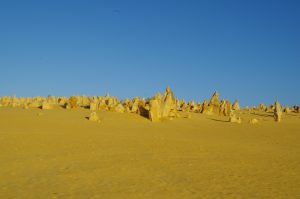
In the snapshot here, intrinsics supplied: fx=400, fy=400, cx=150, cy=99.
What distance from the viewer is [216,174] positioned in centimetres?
948

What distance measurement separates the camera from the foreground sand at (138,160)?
Result: 7906 millimetres

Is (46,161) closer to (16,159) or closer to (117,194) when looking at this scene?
(16,159)

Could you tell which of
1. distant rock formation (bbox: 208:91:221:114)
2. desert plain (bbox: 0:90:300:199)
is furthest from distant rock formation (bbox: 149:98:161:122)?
distant rock formation (bbox: 208:91:221:114)

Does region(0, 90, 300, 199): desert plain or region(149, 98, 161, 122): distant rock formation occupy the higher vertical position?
region(149, 98, 161, 122): distant rock formation

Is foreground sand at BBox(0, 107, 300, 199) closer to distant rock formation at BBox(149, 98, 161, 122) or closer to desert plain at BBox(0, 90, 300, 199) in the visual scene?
desert plain at BBox(0, 90, 300, 199)

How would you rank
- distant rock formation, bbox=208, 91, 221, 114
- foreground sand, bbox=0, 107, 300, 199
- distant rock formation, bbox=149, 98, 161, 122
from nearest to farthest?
foreground sand, bbox=0, 107, 300, 199 → distant rock formation, bbox=149, 98, 161, 122 → distant rock formation, bbox=208, 91, 221, 114

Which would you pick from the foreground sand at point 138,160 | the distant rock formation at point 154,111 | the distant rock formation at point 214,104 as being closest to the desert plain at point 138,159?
the foreground sand at point 138,160

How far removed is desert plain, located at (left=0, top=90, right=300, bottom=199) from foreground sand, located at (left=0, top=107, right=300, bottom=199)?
20mm

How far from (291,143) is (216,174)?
8184mm

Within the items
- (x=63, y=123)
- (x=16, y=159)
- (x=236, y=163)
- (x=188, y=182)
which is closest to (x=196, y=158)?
(x=236, y=163)

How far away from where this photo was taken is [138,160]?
1106cm

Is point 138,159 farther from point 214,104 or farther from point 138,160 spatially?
point 214,104

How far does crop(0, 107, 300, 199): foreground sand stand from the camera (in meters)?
7.91

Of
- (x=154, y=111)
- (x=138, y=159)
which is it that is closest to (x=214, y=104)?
(x=154, y=111)
